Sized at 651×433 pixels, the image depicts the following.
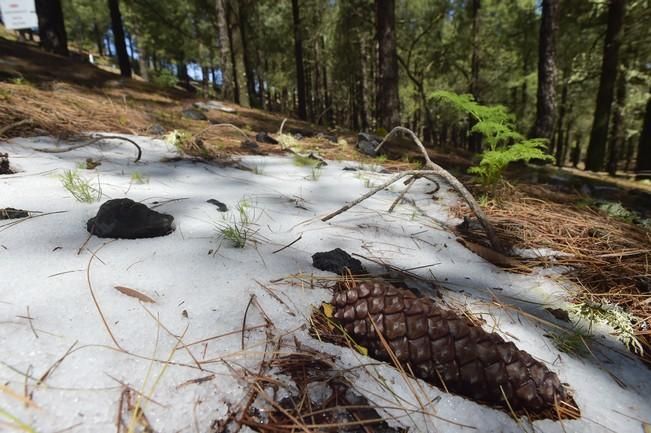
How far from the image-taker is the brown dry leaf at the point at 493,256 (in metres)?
1.72

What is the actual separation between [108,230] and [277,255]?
28.3 inches

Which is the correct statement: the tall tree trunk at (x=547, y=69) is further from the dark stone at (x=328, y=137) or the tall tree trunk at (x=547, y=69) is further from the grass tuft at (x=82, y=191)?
the grass tuft at (x=82, y=191)

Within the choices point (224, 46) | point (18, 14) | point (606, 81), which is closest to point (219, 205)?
point (224, 46)

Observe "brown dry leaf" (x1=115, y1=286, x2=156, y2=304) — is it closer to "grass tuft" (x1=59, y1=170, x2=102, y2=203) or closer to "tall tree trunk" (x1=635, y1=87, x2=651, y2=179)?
"grass tuft" (x1=59, y1=170, x2=102, y2=203)

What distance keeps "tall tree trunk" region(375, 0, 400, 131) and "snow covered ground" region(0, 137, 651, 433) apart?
5093mm

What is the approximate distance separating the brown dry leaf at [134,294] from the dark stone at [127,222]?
0.38 metres

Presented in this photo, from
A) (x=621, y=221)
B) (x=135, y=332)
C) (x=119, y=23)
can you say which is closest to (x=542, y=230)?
(x=621, y=221)

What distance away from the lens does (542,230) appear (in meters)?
2.08

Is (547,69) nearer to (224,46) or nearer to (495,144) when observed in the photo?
(495,144)

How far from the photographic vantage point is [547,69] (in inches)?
224

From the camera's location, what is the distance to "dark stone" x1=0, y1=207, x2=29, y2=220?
1428mm

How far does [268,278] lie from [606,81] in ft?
34.8

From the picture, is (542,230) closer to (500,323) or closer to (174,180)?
(500,323)

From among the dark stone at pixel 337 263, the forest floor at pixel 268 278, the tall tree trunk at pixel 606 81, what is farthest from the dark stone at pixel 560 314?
the tall tree trunk at pixel 606 81
